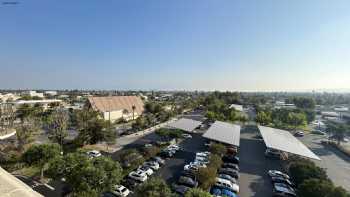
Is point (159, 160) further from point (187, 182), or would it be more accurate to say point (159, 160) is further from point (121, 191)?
point (121, 191)

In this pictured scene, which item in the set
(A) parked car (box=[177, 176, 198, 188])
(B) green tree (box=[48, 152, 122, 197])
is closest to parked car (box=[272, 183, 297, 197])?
(A) parked car (box=[177, 176, 198, 188])

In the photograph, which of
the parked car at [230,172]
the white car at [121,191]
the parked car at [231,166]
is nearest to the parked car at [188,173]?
the parked car at [230,172]

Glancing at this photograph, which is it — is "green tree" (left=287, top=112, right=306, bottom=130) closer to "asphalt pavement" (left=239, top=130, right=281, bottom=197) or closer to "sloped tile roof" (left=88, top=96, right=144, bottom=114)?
"asphalt pavement" (left=239, top=130, right=281, bottom=197)

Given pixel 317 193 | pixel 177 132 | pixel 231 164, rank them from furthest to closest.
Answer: pixel 177 132
pixel 231 164
pixel 317 193

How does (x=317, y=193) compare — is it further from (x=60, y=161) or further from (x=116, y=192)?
(x=60, y=161)

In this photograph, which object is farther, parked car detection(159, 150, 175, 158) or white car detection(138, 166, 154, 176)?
parked car detection(159, 150, 175, 158)

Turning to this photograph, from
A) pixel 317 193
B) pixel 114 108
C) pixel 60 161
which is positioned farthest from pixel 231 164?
pixel 114 108
